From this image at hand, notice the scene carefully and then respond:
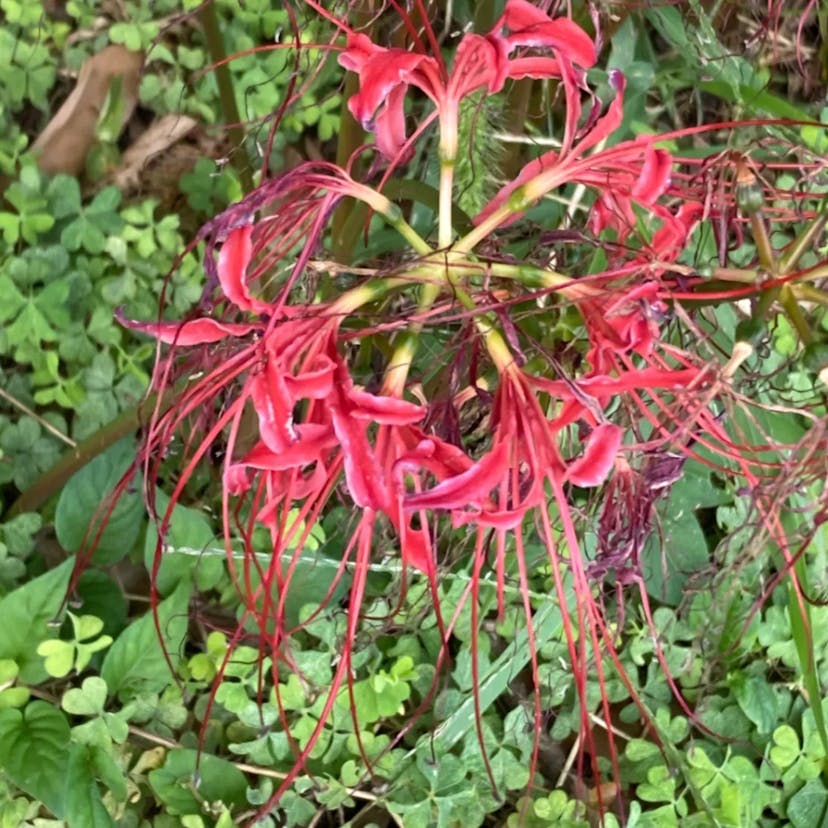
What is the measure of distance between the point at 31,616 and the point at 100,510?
0.33 feet

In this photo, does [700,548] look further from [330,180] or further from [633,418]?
[330,180]

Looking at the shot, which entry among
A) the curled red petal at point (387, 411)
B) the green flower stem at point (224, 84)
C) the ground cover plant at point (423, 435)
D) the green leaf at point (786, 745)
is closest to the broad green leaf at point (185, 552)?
the ground cover plant at point (423, 435)

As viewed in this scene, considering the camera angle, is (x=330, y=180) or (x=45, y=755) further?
(x=45, y=755)

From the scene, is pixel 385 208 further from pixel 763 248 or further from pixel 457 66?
pixel 763 248

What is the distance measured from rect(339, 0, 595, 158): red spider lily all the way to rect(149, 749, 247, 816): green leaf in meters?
0.52

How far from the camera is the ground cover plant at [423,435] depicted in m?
0.47

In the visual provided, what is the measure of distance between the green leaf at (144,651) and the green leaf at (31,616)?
5 cm

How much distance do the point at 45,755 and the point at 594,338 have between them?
1.74ft

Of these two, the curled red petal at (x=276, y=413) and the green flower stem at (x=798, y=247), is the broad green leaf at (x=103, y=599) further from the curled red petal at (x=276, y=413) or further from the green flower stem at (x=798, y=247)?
the green flower stem at (x=798, y=247)

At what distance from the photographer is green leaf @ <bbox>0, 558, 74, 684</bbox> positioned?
0.75 m

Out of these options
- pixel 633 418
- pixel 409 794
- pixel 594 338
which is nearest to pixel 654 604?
pixel 409 794

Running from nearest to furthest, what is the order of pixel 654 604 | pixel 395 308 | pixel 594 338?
1. pixel 594 338
2. pixel 395 308
3. pixel 654 604

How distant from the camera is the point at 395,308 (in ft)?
2.20

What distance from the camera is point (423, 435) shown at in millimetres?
442
